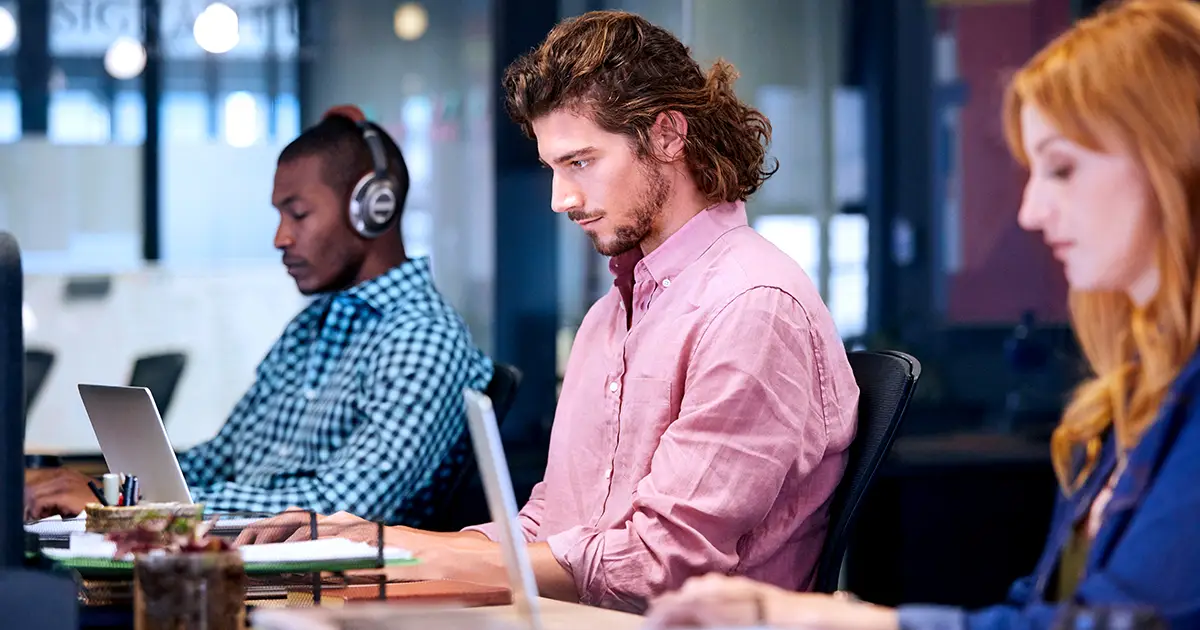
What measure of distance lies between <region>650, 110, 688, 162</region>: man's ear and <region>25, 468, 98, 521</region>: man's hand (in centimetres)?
107

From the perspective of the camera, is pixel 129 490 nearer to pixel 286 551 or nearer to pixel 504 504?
pixel 286 551

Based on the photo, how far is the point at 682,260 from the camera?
2012 millimetres

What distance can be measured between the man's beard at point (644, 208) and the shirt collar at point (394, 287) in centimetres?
66

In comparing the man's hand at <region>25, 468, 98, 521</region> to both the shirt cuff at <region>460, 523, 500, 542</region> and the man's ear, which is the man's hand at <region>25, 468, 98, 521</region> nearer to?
the shirt cuff at <region>460, 523, 500, 542</region>

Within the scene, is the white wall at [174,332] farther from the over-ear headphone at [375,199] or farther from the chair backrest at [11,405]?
the chair backrest at [11,405]

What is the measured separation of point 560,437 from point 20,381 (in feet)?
2.84

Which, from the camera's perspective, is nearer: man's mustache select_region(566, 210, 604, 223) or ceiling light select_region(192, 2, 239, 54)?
man's mustache select_region(566, 210, 604, 223)

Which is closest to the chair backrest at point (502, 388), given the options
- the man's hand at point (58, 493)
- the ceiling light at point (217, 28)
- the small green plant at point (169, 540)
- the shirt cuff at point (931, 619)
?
the man's hand at point (58, 493)

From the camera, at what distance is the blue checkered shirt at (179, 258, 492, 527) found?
2.38m

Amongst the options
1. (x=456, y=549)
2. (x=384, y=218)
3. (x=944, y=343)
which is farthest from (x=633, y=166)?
(x=944, y=343)

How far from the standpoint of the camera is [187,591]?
4.30ft

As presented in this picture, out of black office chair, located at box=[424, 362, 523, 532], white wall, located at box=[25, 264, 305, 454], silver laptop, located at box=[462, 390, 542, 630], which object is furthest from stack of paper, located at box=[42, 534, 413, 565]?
white wall, located at box=[25, 264, 305, 454]

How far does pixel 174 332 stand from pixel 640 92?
Answer: 3.05 meters

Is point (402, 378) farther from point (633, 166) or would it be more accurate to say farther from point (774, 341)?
point (774, 341)
